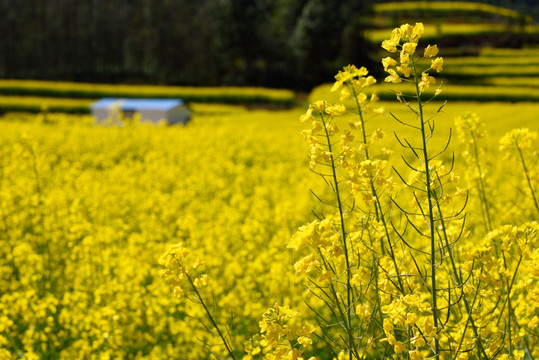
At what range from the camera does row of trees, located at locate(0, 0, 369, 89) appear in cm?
4488

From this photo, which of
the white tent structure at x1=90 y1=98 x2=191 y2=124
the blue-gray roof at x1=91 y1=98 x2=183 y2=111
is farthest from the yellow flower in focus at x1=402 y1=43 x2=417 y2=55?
the blue-gray roof at x1=91 y1=98 x2=183 y2=111

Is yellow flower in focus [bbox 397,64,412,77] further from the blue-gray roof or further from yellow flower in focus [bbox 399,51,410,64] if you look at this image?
the blue-gray roof

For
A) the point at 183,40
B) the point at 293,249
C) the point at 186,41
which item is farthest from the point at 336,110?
the point at 183,40

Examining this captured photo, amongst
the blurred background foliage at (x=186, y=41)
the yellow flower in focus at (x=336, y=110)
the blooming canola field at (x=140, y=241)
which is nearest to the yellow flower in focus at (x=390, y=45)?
the yellow flower in focus at (x=336, y=110)

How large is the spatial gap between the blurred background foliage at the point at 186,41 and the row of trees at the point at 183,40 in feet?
0.24

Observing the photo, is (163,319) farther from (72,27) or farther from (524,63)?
(72,27)

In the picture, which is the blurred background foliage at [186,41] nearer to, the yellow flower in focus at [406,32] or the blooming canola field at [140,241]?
the blooming canola field at [140,241]

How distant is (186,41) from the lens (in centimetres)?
5094

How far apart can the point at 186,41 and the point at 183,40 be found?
27cm

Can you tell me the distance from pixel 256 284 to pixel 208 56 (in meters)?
46.1

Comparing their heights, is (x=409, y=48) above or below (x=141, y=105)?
above

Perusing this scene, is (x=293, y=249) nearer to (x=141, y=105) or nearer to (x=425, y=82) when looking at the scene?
(x=425, y=82)

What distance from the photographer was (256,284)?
522 centimetres

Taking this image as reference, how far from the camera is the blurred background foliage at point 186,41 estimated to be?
147 feet
